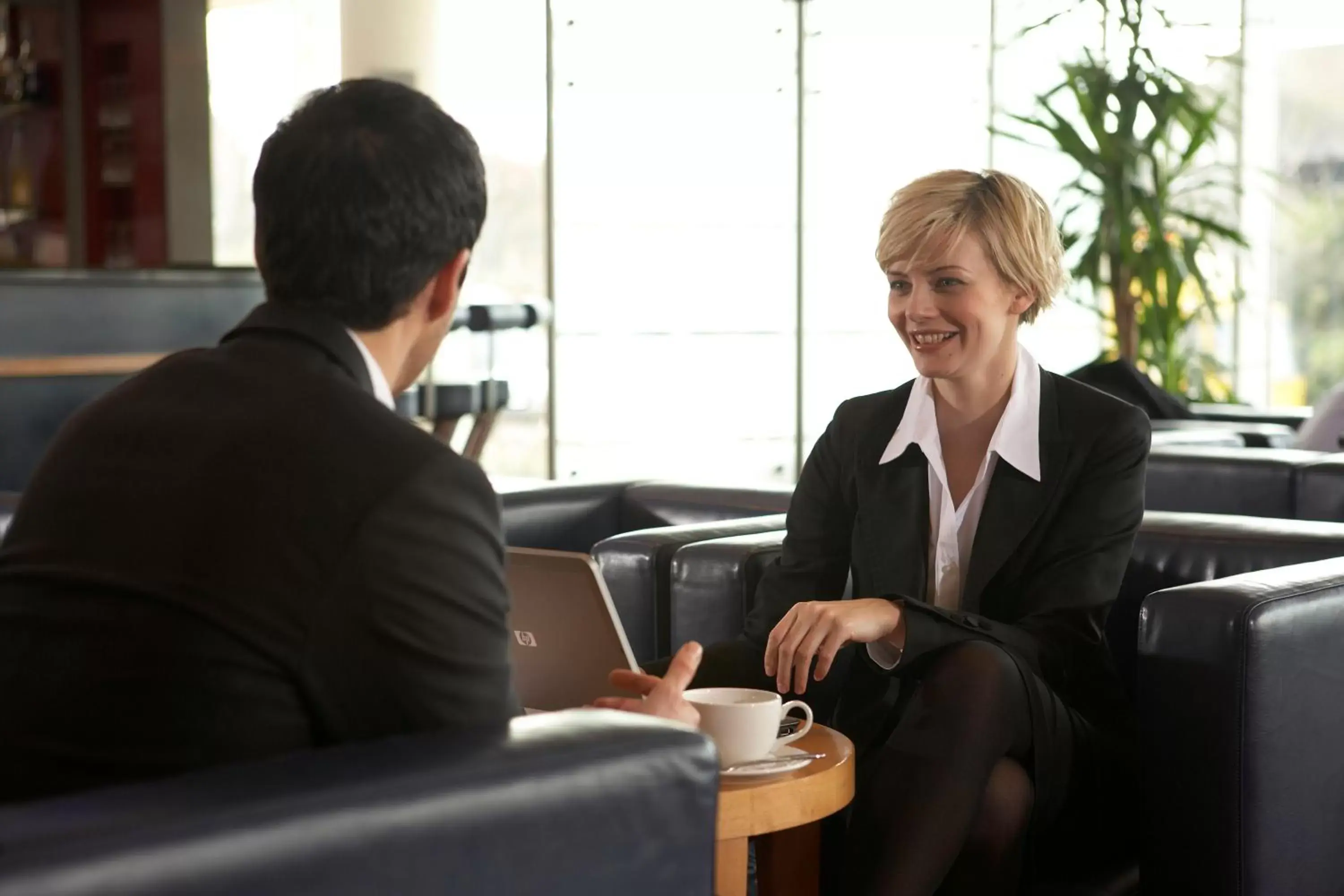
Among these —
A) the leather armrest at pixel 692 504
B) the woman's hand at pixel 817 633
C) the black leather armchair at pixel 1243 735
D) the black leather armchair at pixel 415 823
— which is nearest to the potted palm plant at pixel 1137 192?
the leather armrest at pixel 692 504

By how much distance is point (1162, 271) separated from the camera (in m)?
6.79

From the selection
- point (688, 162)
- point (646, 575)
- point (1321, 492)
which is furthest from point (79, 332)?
point (1321, 492)

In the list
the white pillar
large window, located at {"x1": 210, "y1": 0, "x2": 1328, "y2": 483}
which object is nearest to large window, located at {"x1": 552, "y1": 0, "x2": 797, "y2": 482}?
large window, located at {"x1": 210, "y1": 0, "x2": 1328, "y2": 483}

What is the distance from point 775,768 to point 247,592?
2.33ft

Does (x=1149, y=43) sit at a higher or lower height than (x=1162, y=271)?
higher

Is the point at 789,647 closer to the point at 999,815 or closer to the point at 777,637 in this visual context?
the point at 777,637

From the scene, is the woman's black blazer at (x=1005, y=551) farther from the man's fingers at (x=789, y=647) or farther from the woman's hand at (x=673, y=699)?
the woman's hand at (x=673, y=699)

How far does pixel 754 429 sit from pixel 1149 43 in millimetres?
2796

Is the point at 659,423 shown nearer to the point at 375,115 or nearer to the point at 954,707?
the point at 954,707

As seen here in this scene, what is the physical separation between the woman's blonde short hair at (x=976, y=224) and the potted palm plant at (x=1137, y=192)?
153 inches

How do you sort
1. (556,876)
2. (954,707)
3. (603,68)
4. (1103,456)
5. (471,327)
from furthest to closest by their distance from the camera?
(603,68), (471,327), (1103,456), (954,707), (556,876)

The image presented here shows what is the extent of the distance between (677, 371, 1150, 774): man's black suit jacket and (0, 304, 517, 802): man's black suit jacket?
3.22 ft

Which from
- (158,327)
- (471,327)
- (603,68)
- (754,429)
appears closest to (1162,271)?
(754,429)

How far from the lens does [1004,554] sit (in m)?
2.29
